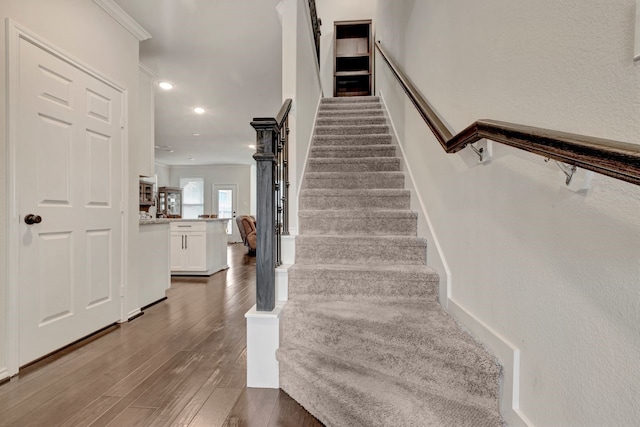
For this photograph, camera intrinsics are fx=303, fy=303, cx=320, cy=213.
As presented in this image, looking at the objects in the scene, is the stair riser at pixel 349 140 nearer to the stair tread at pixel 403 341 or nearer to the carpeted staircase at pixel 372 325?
the carpeted staircase at pixel 372 325

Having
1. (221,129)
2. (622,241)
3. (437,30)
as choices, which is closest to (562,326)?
(622,241)

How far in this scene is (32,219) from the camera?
190 cm

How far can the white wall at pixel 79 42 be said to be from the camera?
1751mm

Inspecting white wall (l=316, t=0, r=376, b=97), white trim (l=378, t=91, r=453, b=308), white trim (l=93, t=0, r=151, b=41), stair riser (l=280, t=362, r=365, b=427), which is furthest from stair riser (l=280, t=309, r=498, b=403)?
white wall (l=316, t=0, r=376, b=97)

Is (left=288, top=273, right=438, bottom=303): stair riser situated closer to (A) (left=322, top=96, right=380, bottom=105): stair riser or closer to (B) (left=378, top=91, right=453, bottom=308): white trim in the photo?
(B) (left=378, top=91, right=453, bottom=308): white trim

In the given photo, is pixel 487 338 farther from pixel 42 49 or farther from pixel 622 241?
pixel 42 49

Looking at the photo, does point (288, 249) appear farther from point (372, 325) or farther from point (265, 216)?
point (372, 325)

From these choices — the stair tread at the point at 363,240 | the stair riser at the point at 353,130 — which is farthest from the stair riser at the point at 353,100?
the stair tread at the point at 363,240

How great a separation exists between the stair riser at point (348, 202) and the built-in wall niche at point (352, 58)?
4043 millimetres

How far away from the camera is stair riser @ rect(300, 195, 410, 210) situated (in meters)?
2.52

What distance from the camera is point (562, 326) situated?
2.78 feet

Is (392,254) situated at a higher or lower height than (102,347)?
higher

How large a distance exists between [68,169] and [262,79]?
2.60m

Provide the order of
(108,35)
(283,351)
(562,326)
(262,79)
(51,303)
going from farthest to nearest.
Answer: (262,79)
(108,35)
(51,303)
(283,351)
(562,326)
